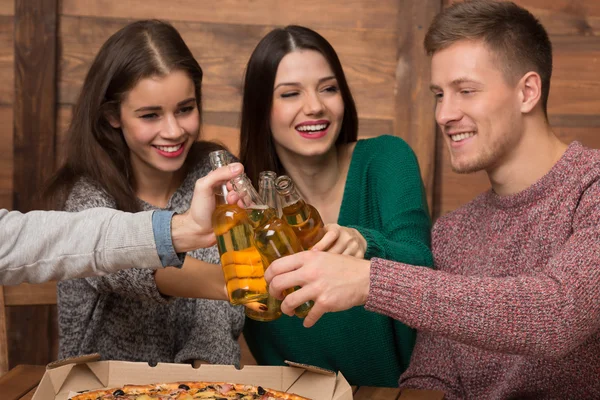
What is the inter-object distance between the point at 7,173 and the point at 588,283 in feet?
7.05

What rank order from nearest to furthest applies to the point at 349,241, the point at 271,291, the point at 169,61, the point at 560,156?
1. the point at 271,291
2. the point at 349,241
3. the point at 560,156
4. the point at 169,61

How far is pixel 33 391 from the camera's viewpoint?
4.56ft

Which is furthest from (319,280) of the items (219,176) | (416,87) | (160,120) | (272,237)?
(416,87)

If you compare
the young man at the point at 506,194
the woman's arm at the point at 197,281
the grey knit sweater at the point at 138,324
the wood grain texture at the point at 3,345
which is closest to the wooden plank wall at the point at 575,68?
the young man at the point at 506,194

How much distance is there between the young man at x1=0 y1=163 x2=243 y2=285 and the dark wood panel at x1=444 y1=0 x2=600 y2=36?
1861 millimetres

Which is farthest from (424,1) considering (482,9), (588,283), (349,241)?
(588,283)

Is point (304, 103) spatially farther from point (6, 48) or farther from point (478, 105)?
point (6, 48)

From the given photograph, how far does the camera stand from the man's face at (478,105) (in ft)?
5.34

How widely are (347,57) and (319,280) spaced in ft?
5.65

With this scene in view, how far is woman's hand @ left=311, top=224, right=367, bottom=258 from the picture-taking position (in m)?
1.43

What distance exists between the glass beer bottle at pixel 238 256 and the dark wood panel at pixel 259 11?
1.60 meters

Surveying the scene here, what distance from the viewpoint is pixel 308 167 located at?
215 centimetres

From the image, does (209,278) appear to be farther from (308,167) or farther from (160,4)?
(160,4)

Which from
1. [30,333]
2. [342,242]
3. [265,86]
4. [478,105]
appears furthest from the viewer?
[30,333]
